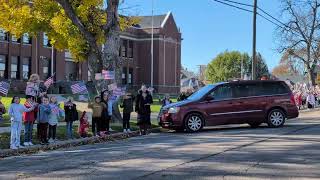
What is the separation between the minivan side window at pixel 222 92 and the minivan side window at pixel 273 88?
1.32 metres

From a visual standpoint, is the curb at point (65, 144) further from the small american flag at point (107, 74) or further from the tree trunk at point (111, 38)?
the tree trunk at point (111, 38)

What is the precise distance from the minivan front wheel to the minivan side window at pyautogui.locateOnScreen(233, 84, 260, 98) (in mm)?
1754

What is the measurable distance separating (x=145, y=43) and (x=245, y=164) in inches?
2672

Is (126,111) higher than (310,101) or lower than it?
lower

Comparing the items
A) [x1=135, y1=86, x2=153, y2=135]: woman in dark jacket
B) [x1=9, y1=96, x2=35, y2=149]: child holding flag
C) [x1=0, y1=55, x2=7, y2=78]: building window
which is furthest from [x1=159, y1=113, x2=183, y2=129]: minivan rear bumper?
[x1=0, y1=55, x2=7, y2=78]: building window

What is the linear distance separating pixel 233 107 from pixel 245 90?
3.04ft

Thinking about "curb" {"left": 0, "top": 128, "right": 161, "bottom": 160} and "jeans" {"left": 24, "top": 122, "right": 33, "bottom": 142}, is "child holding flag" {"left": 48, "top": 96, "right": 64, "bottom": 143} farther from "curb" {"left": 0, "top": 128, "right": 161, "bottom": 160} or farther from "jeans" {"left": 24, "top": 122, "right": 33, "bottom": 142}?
"jeans" {"left": 24, "top": 122, "right": 33, "bottom": 142}

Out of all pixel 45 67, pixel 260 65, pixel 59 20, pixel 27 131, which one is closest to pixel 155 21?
pixel 45 67

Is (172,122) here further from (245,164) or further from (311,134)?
(245,164)

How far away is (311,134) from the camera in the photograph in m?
17.1

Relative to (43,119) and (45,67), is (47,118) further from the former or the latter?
(45,67)

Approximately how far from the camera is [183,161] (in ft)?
37.5

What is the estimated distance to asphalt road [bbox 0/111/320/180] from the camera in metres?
9.98

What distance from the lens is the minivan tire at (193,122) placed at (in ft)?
64.5
